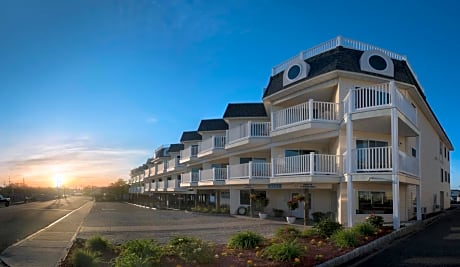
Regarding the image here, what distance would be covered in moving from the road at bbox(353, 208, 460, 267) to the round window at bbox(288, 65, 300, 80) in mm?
11033

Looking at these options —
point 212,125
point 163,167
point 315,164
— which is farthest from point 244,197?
point 163,167

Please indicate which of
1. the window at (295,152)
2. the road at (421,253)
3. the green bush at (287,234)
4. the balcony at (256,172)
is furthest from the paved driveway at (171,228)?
the road at (421,253)

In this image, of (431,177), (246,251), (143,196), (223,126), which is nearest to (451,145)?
(431,177)

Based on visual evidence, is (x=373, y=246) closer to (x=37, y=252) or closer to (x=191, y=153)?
(x=37, y=252)

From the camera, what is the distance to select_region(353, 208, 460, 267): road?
10.2m

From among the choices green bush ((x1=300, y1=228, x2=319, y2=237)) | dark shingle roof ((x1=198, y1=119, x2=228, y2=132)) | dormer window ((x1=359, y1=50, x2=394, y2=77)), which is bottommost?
green bush ((x1=300, y1=228, x2=319, y2=237))

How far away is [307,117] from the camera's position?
21.2 metres

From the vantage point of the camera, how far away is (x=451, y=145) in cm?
4488

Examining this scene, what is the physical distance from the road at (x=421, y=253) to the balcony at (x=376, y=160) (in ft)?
10.7

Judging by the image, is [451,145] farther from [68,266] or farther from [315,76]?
[68,266]

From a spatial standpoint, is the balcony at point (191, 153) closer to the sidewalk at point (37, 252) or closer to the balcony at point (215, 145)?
the balcony at point (215, 145)

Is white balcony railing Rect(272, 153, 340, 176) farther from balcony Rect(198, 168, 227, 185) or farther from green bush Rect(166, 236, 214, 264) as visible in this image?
green bush Rect(166, 236, 214, 264)

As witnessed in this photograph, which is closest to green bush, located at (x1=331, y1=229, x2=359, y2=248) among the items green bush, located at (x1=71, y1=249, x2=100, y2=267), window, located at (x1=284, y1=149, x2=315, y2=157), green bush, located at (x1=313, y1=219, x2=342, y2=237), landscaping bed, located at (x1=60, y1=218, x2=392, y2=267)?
landscaping bed, located at (x1=60, y1=218, x2=392, y2=267)

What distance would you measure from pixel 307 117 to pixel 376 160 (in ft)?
14.6
